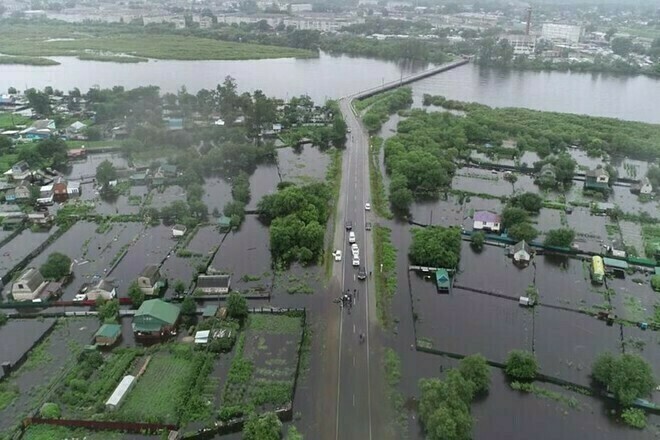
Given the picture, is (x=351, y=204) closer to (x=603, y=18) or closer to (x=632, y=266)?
(x=632, y=266)

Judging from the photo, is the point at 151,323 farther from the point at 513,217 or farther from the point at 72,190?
the point at 513,217

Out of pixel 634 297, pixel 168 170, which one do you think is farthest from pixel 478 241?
pixel 168 170

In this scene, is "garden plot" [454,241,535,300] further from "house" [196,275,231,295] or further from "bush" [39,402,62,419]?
"bush" [39,402,62,419]

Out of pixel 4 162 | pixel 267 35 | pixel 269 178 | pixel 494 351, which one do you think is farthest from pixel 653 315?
pixel 267 35

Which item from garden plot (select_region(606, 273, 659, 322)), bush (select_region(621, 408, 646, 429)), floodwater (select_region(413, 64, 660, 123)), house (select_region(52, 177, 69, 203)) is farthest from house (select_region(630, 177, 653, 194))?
house (select_region(52, 177, 69, 203))

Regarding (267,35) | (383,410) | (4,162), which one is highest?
(267,35)

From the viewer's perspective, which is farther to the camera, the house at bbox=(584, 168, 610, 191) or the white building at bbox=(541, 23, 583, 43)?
the white building at bbox=(541, 23, 583, 43)

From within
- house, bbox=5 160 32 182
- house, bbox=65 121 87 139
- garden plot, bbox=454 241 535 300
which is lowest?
garden plot, bbox=454 241 535 300
